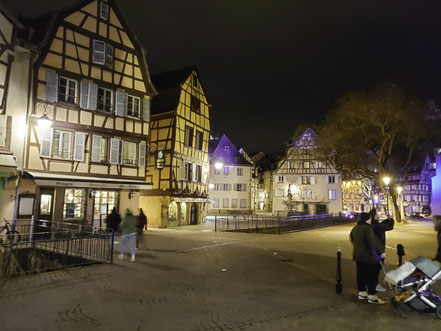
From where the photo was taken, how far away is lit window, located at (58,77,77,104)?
18552 mm

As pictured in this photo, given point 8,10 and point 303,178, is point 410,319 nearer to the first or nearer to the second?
point 8,10

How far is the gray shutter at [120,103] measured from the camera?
69.4 ft

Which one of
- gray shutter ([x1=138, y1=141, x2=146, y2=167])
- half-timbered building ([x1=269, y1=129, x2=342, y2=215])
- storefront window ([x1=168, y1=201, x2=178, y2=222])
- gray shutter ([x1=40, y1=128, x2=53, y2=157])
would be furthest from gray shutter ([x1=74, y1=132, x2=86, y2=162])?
half-timbered building ([x1=269, y1=129, x2=342, y2=215])

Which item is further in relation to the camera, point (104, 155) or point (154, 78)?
point (154, 78)

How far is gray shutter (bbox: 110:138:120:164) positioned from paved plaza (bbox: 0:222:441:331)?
1030 centimetres

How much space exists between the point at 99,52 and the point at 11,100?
6.26 metres

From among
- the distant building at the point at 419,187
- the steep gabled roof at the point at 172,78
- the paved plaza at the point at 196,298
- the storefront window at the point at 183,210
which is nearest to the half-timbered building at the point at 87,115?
the steep gabled roof at the point at 172,78

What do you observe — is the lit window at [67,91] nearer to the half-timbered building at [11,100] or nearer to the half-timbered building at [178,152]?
the half-timbered building at [11,100]

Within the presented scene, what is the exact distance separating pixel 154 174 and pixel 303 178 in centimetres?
3230

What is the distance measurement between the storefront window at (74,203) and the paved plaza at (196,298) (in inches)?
348

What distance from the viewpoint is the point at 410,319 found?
602 cm

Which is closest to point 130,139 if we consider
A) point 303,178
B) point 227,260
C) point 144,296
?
point 227,260

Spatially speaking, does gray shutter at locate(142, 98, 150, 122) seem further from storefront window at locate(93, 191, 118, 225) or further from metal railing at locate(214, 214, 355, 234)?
metal railing at locate(214, 214, 355, 234)

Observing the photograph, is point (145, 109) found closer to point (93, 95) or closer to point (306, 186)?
point (93, 95)
